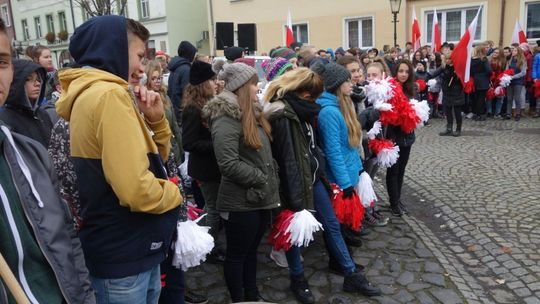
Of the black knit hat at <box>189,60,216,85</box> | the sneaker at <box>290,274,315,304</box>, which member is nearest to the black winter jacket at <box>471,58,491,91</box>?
the black knit hat at <box>189,60,216,85</box>

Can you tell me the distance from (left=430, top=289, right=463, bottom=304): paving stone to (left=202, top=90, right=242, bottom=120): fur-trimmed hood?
209cm

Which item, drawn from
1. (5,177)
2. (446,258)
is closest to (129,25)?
(5,177)

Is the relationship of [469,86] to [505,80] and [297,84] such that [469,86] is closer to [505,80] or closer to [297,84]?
[505,80]

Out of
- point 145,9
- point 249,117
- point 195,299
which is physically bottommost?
point 195,299

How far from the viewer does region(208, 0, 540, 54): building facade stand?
1681cm

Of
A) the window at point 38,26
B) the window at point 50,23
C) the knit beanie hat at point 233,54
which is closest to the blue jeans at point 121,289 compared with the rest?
the knit beanie hat at point 233,54

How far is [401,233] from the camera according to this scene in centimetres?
487

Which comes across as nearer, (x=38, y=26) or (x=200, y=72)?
(x=200, y=72)

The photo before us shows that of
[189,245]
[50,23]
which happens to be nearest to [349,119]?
[189,245]

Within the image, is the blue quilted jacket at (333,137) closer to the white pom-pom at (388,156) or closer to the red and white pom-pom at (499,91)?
the white pom-pom at (388,156)

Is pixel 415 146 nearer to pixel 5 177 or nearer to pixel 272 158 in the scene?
pixel 272 158

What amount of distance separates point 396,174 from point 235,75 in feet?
9.18

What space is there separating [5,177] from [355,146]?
119 inches

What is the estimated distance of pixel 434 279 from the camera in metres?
3.86
